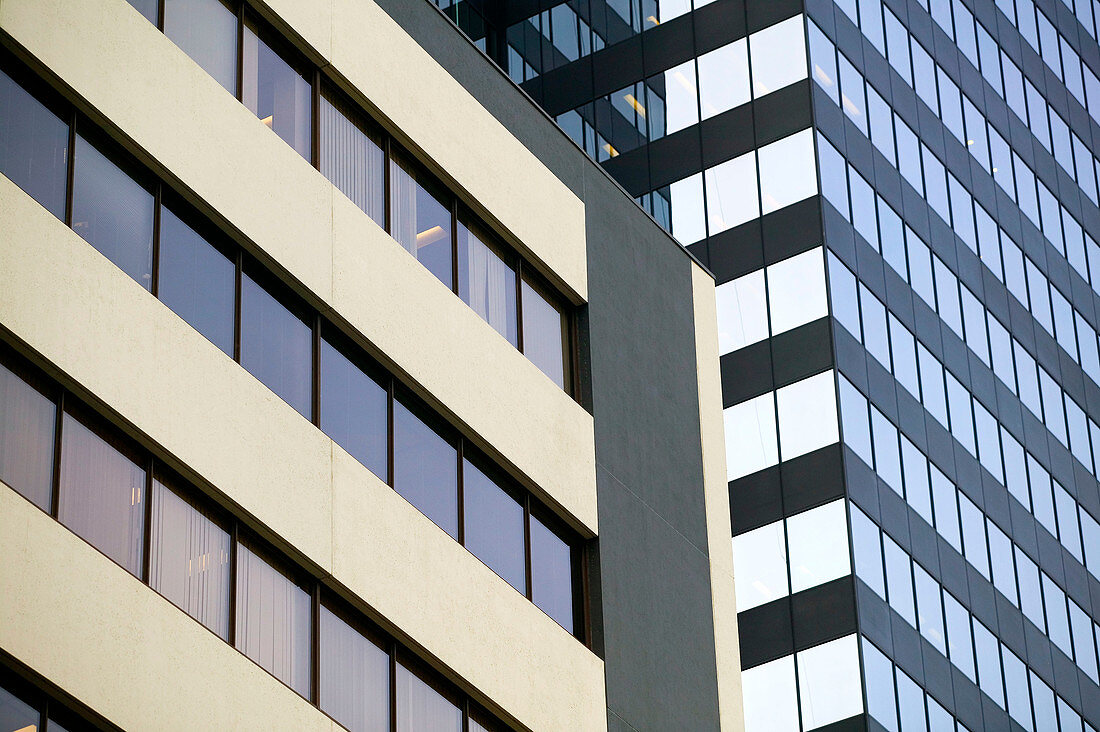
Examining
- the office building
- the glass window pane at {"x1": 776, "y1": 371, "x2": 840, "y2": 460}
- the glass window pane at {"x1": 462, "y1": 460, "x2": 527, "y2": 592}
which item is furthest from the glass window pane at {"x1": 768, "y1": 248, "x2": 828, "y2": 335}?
the glass window pane at {"x1": 462, "y1": 460, "x2": 527, "y2": 592}

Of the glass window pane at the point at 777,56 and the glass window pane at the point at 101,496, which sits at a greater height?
the glass window pane at the point at 777,56

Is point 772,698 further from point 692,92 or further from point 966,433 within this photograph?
point 692,92

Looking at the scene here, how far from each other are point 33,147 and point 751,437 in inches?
1399

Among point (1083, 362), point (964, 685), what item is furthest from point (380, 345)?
point (1083, 362)

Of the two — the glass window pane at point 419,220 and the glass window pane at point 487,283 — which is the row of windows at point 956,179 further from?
the glass window pane at point 419,220

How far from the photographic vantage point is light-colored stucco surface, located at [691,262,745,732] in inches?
1226

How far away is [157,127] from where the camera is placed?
2317 cm

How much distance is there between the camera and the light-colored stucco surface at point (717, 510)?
102ft

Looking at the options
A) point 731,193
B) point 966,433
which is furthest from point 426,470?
point 966,433

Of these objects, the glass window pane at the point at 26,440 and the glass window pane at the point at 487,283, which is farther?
the glass window pane at the point at 487,283

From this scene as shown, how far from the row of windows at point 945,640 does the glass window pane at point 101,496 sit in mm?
32269

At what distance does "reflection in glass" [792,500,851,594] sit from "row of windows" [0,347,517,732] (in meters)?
27.6

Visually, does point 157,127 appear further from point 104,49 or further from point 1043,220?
point 1043,220

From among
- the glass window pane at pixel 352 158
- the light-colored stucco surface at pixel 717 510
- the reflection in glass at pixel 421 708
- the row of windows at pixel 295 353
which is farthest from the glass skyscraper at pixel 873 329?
the glass window pane at pixel 352 158
